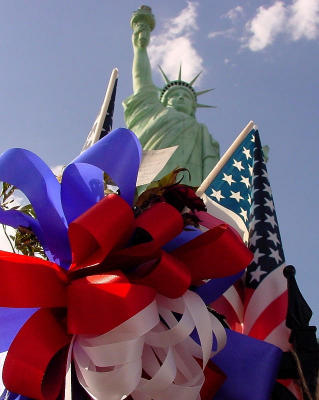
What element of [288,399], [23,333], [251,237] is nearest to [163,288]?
[23,333]

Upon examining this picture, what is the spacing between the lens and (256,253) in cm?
241

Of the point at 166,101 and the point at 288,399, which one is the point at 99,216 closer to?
the point at 288,399

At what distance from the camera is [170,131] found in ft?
33.1

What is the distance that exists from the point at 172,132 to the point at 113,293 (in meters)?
8.82

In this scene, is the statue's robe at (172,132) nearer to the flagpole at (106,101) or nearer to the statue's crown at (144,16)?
the statue's crown at (144,16)

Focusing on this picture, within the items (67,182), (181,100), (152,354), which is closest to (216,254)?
(152,354)

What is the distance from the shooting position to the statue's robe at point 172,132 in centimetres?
971

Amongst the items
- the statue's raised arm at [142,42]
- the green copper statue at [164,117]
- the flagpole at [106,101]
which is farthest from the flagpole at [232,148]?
the statue's raised arm at [142,42]

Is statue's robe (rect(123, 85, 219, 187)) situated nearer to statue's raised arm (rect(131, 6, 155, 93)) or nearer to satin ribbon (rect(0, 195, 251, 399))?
statue's raised arm (rect(131, 6, 155, 93))

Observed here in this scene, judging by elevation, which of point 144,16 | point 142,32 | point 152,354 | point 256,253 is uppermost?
point 144,16

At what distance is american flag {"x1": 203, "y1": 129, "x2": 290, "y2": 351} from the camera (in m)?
2.13

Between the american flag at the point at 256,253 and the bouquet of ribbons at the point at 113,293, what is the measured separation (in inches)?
13.2

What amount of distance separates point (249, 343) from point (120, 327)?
571 millimetres

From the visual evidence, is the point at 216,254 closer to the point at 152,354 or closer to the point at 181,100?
the point at 152,354
